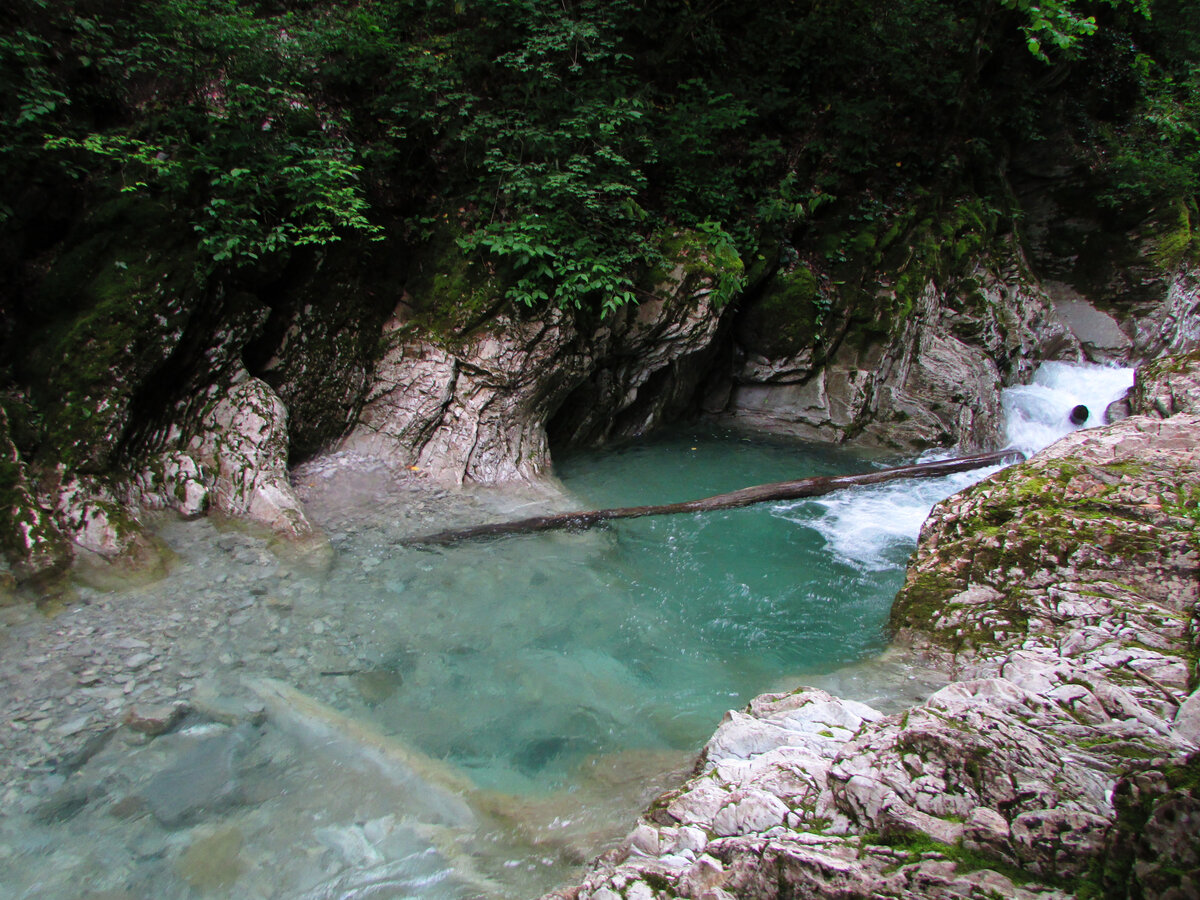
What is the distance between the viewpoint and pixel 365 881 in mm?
3182

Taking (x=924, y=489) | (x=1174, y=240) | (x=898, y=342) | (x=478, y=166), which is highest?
(x=478, y=166)

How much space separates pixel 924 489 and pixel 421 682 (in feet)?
24.0

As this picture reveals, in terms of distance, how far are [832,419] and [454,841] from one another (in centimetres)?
932

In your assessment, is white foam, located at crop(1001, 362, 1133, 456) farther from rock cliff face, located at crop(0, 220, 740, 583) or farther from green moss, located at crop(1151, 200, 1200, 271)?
rock cliff face, located at crop(0, 220, 740, 583)

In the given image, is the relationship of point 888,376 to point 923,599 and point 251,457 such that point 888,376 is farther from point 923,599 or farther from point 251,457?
point 251,457

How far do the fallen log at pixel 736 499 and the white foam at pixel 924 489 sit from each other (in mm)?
151

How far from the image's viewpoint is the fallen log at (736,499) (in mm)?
6930

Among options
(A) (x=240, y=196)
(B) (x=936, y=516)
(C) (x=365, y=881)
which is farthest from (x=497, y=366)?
(C) (x=365, y=881)

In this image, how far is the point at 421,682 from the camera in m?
4.74

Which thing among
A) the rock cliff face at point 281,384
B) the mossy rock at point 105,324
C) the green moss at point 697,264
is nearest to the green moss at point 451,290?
the rock cliff face at point 281,384

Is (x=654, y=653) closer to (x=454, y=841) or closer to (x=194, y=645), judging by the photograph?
(x=454, y=841)

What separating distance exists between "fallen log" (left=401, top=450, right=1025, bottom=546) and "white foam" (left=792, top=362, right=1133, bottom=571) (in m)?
0.15

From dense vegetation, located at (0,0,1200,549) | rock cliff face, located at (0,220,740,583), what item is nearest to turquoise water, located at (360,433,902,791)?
rock cliff face, located at (0,220,740,583)

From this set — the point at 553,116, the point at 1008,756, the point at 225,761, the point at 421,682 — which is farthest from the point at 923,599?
the point at 553,116
